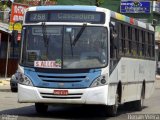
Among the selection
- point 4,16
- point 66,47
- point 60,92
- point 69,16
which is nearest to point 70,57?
point 66,47

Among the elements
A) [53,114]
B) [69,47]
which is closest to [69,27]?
[69,47]

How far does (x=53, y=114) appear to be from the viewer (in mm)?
16719

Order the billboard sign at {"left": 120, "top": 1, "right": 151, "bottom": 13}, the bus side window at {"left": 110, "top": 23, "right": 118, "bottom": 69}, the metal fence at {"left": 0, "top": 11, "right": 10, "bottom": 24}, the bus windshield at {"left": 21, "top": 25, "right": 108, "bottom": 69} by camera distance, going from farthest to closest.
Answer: the billboard sign at {"left": 120, "top": 1, "right": 151, "bottom": 13} → the metal fence at {"left": 0, "top": 11, "right": 10, "bottom": 24} → the bus side window at {"left": 110, "top": 23, "right": 118, "bottom": 69} → the bus windshield at {"left": 21, "top": 25, "right": 108, "bottom": 69}

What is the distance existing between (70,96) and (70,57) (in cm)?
105

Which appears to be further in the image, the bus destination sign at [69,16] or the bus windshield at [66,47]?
the bus destination sign at [69,16]

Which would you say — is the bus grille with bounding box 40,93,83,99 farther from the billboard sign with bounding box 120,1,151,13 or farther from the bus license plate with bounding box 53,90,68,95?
the billboard sign with bounding box 120,1,151,13

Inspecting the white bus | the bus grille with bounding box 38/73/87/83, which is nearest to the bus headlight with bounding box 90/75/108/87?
the white bus

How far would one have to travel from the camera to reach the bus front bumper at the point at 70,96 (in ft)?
47.8

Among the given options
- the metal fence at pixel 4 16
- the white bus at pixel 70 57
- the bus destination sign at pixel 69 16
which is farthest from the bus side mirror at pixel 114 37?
the metal fence at pixel 4 16

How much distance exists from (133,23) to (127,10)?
126 feet

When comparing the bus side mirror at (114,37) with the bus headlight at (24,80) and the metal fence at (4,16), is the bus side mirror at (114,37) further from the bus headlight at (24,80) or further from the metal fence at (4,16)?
the metal fence at (4,16)

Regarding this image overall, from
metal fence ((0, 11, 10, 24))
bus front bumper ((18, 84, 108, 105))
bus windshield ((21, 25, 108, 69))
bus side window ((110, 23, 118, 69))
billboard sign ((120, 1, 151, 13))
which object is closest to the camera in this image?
bus front bumper ((18, 84, 108, 105))

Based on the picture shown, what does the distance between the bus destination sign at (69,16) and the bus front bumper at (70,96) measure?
192cm

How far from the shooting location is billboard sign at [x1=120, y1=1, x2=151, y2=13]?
Answer: 5628cm
